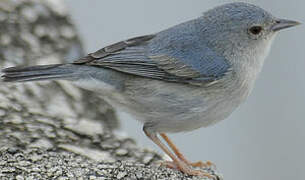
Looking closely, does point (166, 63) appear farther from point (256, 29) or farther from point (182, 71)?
point (256, 29)

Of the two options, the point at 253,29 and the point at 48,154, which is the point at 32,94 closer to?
the point at 48,154

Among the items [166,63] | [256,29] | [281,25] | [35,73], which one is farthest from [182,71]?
[35,73]

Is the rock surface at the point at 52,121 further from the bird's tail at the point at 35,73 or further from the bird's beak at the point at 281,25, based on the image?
the bird's beak at the point at 281,25

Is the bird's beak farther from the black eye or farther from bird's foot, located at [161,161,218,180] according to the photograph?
bird's foot, located at [161,161,218,180]

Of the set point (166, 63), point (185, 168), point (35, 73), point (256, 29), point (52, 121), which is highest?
point (256, 29)

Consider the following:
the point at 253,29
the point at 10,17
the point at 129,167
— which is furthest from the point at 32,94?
the point at 253,29
